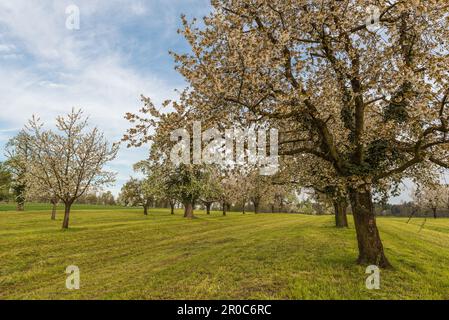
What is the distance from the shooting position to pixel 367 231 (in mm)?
15266

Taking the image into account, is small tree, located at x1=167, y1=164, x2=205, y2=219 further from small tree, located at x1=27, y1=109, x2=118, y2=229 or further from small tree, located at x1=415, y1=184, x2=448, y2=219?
small tree, located at x1=415, y1=184, x2=448, y2=219

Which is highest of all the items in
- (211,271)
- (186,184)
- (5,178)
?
(5,178)

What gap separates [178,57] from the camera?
1286 centimetres

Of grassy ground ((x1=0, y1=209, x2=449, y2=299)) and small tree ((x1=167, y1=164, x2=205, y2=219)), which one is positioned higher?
small tree ((x1=167, y1=164, x2=205, y2=219))

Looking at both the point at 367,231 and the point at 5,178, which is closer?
the point at 367,231

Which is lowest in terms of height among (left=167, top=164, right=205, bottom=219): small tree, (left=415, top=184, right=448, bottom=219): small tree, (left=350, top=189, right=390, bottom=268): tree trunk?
(left=350, top=189, right=390, bottom=268): tree trunk

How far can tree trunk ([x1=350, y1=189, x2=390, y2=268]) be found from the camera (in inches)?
598

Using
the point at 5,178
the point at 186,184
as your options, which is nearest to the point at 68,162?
the point at 186,184

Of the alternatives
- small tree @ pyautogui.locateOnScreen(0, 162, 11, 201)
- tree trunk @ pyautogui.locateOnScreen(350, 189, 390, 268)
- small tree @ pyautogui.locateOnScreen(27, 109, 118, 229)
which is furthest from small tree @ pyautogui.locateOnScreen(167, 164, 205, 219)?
small tree @ pyautogui.locateOnScreen(0, 162, 11, 201)

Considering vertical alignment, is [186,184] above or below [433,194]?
above

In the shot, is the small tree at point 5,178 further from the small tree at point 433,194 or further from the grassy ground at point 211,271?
the small tree at point 433,194

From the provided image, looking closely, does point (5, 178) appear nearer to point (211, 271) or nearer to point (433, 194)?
point (211, 271)

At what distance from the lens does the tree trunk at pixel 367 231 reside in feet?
49.8
